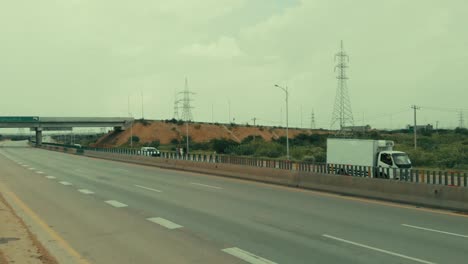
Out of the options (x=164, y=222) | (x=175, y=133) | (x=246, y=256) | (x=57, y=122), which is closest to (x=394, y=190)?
(x=164, y=222)

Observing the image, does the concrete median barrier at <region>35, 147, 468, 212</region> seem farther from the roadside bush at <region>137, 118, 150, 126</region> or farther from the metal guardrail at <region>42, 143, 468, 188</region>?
the roadside bush at <region>137, 118, 150, 126</region>

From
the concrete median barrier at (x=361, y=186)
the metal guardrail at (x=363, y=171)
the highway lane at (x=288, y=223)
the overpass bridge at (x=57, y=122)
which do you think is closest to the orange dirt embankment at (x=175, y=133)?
the overpass bridge at (x=57, y=122)

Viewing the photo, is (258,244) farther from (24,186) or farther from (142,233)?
(24,186)

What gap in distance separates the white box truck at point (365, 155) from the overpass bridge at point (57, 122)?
100747 mm

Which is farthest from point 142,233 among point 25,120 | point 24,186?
point 25,120

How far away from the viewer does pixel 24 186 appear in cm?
2342

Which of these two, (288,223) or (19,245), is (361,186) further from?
(19,245)

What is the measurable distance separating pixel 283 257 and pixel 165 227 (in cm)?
416

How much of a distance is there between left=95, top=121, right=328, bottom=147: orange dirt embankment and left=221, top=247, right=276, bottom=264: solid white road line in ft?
384

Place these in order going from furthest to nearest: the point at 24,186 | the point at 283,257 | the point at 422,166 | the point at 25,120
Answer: the point at 25,120
the point at 422,166
the point at 24,186
the point at 283,257

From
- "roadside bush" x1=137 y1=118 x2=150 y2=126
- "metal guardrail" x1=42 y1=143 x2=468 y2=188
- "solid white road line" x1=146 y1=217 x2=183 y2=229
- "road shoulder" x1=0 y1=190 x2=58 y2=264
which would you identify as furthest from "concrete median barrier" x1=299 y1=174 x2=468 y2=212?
"roadside bush" x1=137 y1=118 x2=150 y2=126

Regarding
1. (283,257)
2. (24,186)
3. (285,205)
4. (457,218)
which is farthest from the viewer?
(24,186)

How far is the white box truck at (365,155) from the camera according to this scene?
27172 millimetres

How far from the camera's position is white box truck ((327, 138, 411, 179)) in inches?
1070
